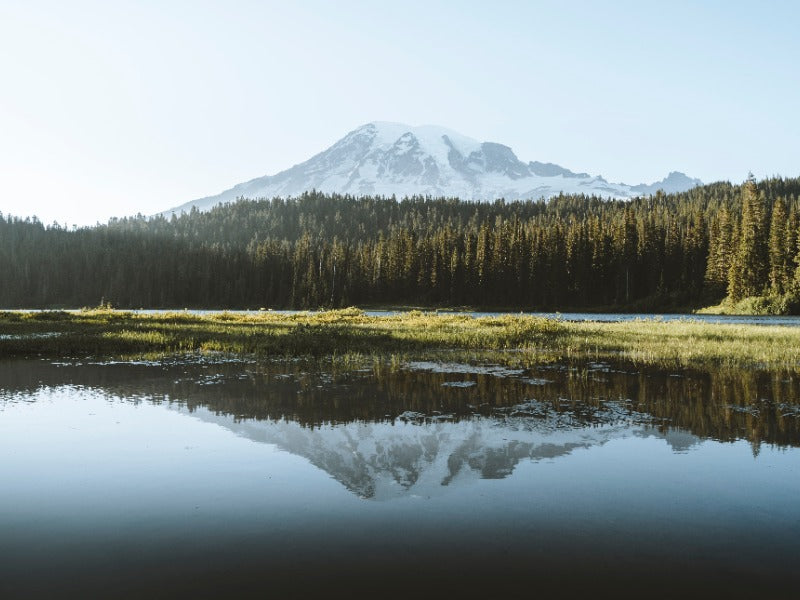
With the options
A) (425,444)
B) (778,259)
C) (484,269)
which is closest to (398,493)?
(425,444)

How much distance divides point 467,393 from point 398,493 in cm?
904

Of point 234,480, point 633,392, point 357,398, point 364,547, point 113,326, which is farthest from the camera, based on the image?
point 113,326

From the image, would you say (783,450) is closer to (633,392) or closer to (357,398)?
(633,392)

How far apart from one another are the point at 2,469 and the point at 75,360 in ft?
57.4

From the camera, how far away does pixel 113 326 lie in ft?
135

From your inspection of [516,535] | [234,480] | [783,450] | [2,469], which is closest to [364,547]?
[516,535]

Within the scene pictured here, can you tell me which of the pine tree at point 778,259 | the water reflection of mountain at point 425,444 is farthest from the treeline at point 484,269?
the water reflection of mountain at point 425,444

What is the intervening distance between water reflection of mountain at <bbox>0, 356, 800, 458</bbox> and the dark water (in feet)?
0.45

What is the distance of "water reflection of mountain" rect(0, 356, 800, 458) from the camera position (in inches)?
569

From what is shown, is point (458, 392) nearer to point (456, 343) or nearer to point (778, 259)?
point (456, 343)

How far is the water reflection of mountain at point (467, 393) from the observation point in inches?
569

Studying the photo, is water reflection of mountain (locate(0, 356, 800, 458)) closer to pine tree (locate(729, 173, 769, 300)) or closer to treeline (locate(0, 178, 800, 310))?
treeline (locate(0, 178, 800, 310))

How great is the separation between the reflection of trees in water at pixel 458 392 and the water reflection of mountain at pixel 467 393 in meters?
0.03

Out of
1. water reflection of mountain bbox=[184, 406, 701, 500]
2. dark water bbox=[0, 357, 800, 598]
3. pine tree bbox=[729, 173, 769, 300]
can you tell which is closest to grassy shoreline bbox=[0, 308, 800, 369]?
dark water bbox=[0, 357, 800, 598]
